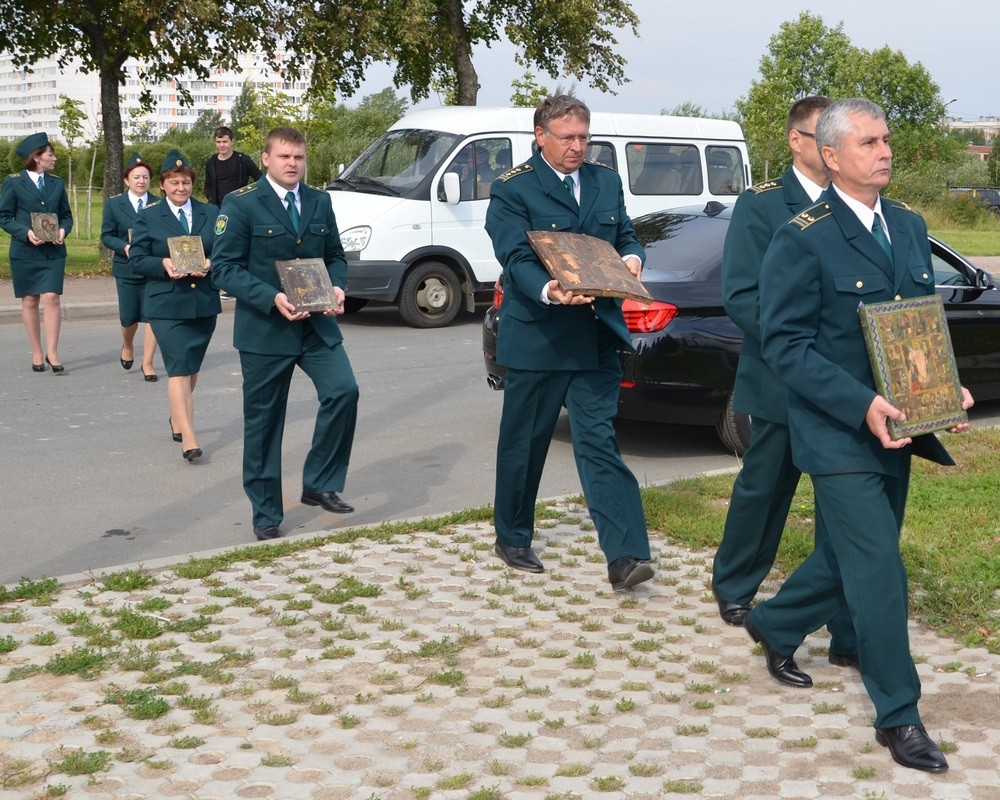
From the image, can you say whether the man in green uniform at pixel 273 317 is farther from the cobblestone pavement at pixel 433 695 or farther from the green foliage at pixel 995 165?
the green foliage at pixel 995 165

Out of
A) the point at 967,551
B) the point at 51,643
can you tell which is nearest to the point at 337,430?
the point at 51,643

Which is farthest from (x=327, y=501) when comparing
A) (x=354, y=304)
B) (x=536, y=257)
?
(x=354, y=304)

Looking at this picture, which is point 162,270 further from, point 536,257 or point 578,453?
point 578,453

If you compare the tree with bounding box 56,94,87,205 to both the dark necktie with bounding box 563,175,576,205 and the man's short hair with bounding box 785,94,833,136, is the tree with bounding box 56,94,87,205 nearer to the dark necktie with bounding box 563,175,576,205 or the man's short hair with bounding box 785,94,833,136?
the dark necktie with bounding box 563,175,576,205

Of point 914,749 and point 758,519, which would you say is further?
point 758,519

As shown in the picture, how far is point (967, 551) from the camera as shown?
6.14 meters

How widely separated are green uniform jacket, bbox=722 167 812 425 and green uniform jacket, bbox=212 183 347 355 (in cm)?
245

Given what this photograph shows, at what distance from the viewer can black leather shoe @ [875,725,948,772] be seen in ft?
13.0

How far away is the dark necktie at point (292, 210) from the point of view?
6848 millimetres

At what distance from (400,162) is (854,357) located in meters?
12.3

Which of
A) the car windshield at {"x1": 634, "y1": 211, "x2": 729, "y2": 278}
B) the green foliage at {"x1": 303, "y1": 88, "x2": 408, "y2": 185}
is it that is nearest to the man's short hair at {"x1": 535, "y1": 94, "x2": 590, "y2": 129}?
the car windshield at {"x1": 634, "y1": 211, "x2": 729, "y2": 278}

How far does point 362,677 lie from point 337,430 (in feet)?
7.92

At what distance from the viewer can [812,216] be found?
4051mm

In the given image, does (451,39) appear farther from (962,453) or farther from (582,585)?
(582,585)
